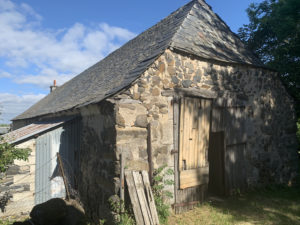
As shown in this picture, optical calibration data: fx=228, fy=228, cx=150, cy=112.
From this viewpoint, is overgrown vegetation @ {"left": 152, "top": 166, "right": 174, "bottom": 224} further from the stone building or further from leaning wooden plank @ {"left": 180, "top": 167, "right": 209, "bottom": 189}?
leaning wooden plank @ {"left": 180, "top": 167, "right": 209, "bottom": 189}

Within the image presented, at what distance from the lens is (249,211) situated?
514 centimetres

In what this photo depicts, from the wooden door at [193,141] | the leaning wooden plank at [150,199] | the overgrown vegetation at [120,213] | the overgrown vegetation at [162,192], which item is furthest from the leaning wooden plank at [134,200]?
the wooden door at [193,141]

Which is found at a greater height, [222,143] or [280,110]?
[280,110]

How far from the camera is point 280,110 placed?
723 centimetres

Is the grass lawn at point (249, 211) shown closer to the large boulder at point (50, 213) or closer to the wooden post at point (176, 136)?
the wooden post at point (176, 136)

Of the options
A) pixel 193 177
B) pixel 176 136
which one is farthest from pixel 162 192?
pixel 176 136

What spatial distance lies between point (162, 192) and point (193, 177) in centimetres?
93

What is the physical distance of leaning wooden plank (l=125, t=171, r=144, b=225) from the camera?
162 inches

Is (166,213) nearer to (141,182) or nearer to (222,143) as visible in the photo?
(141,182)

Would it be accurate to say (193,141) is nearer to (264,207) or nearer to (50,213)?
(264,207)

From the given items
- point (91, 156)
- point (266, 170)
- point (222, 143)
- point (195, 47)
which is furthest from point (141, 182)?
point (266, 170)

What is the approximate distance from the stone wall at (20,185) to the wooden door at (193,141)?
4232 mm

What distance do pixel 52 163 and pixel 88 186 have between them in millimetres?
1697

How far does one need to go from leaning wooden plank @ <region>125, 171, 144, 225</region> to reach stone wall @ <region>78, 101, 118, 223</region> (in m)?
0.33
